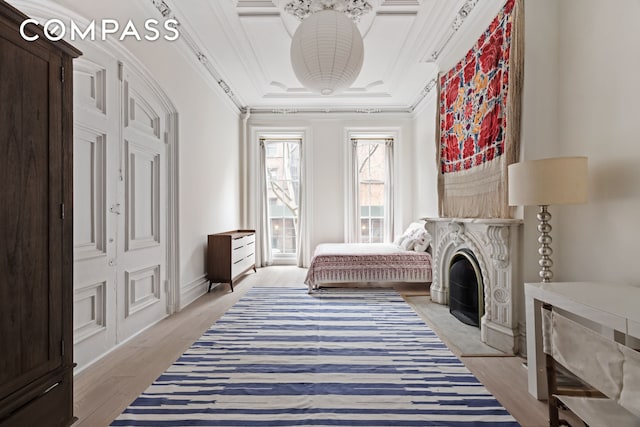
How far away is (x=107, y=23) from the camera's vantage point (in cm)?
252

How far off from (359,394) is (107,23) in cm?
324

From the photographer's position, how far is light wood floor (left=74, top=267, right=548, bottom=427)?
5.93ft

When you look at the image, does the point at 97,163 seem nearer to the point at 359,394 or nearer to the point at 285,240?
the point at 359,394

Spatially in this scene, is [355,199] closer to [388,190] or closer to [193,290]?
[388,190]

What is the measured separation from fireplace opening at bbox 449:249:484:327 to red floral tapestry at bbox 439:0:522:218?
472 millimetres

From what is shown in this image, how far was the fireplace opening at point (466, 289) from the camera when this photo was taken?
3.03 meters

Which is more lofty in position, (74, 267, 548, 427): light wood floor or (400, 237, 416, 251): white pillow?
(400, 237, 416, 251): white pillow

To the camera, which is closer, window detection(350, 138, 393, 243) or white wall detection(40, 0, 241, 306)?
white wall detection(40, 0, 241, 306)

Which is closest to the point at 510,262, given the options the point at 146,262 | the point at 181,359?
the point at 181,359

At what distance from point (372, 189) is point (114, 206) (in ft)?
15.7

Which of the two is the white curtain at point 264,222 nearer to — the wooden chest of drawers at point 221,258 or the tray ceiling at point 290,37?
the tray ceiling at point 290,37

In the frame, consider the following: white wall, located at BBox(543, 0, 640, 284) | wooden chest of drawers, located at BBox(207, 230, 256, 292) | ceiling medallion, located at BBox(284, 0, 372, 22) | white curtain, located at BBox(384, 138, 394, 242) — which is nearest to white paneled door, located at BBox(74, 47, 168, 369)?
wooden chest of drawers, located at BBox(207, 230, 256, 292)

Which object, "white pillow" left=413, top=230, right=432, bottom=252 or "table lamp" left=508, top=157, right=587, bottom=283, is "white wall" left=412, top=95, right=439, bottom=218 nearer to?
"white pillow" left=413, top=230, right=432, bottom=252

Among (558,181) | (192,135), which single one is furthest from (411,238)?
(192,135)
